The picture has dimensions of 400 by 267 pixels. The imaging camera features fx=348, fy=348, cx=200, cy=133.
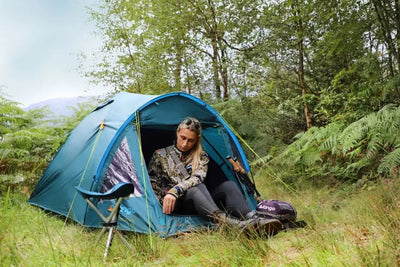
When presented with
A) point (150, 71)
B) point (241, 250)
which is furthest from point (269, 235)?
point (150, 71)

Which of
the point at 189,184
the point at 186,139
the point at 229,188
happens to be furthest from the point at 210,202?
the point at 186,139

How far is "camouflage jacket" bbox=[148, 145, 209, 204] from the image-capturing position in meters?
3.19

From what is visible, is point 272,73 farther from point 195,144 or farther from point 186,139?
point 186,139

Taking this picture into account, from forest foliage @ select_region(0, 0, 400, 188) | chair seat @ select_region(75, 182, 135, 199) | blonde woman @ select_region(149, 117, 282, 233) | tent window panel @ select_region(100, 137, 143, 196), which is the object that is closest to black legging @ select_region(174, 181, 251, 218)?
blonde woman @ select_region(149, 117, 282, 233)

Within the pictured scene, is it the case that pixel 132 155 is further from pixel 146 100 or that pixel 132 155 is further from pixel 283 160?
pixel 283 160

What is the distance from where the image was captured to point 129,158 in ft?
10.2

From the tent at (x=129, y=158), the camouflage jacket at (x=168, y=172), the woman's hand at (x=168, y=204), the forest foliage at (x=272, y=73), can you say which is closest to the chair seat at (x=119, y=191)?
the tent at (x=129, y=158)

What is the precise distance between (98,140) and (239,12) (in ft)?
14.8

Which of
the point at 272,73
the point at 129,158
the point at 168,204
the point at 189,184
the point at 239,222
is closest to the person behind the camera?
the point at 239,222

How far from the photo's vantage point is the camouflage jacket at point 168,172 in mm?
3189

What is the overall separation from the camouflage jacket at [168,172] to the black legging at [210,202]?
15 cm

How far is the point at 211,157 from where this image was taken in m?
4.09

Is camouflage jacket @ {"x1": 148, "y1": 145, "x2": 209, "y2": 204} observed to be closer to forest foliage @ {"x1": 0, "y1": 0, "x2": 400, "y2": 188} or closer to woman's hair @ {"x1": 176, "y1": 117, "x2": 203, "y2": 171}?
woman's hair @ {"x1": 176, "y1": 117, "x2": 203, "y2": 171}

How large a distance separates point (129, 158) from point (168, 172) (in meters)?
0.38
